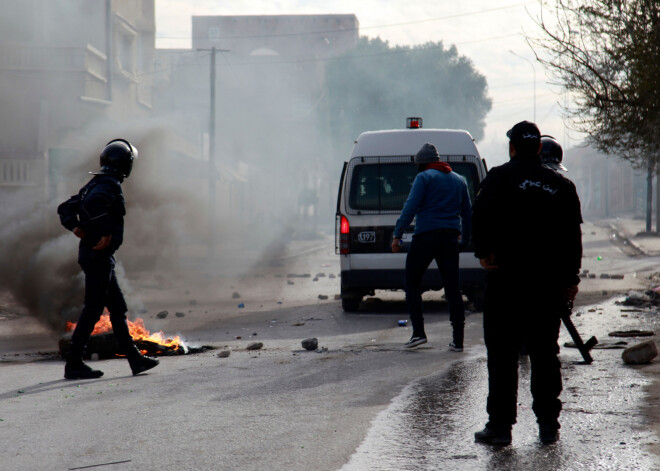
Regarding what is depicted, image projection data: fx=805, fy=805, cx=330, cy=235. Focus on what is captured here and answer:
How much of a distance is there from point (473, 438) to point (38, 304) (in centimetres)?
765

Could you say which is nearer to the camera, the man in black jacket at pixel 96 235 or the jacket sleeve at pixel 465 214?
the man in black jacket at pixel 96 235

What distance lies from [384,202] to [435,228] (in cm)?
322

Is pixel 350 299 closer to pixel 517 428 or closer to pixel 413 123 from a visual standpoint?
pixel 413 123

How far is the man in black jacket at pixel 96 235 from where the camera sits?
19.3 ft

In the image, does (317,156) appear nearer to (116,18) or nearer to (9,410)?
(116,18)

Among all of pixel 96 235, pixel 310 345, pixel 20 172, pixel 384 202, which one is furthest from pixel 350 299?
pixel 20 172

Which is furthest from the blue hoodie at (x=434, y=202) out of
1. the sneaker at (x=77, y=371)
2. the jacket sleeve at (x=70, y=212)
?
the sneaker at (x=77, y=371)

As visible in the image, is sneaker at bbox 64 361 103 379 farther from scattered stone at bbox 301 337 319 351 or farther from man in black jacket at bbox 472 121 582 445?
man in black jacket at bbox 472 121 582 445

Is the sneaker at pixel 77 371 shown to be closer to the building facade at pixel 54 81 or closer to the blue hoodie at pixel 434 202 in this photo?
the blue hoodie at pixel 434 202

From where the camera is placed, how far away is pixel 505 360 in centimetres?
392

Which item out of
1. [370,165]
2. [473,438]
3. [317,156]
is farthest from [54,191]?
[317,156]

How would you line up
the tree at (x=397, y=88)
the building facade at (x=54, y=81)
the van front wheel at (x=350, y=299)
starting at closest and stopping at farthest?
the van front wheel at (x=350, y=299)
the building facade at (x=54, y=81)
the tree at (x=397, y=88)

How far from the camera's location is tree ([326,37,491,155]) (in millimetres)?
56844

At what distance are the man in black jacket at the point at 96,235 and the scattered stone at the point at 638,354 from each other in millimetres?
3951
